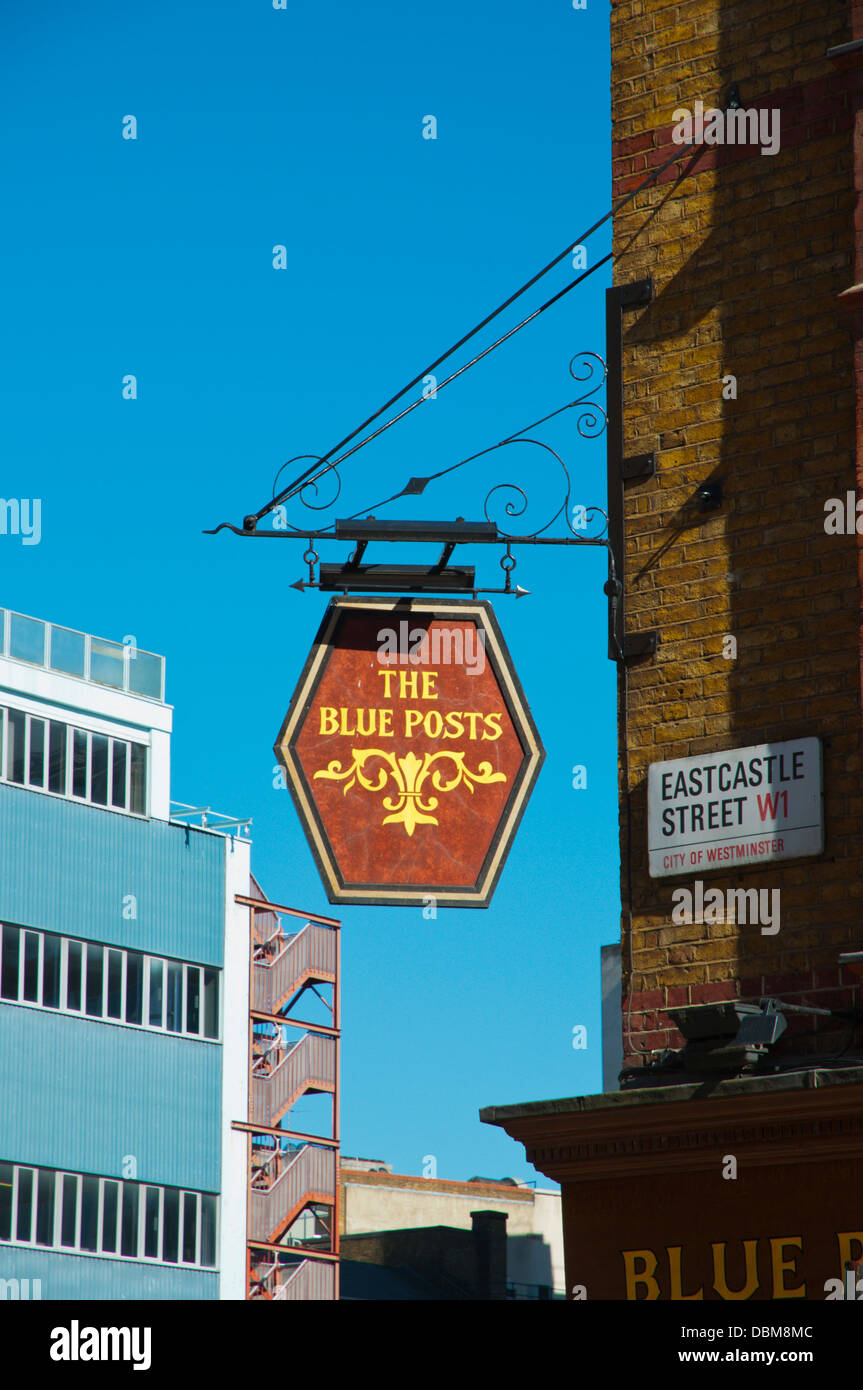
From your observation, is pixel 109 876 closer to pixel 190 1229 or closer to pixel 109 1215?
pixel 109 1215

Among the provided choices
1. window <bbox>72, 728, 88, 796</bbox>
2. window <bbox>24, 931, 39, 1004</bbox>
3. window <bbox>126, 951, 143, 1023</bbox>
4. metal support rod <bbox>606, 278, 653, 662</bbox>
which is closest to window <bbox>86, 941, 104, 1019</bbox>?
window <bbox>126, 951, 143, 1023</bbox>

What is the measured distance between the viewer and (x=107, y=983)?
142ft

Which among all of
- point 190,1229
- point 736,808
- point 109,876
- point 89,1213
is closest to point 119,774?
point 109,876

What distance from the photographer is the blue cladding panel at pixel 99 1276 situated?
133 feet

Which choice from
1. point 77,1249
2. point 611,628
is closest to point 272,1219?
point 77,1249

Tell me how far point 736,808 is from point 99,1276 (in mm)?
33276

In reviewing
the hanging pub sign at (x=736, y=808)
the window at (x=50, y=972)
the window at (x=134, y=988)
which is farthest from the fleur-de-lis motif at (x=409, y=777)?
the window at (x=134, y=988)

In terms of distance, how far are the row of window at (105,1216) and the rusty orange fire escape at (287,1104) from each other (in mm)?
1830

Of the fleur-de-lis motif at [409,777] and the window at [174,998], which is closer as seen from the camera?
the fleur-de-lis motif at [409,777]

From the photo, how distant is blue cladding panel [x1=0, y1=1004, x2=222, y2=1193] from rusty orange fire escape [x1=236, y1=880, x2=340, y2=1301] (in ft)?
6.01

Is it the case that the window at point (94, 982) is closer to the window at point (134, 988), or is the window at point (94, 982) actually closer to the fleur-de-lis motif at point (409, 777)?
the window at point (134, 988)

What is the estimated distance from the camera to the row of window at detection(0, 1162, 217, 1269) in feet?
133

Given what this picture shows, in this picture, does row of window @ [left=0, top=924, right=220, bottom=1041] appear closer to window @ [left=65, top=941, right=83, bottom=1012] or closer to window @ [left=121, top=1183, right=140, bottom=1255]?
window @ [left=65, top=941, right=83, bottom=1012]
